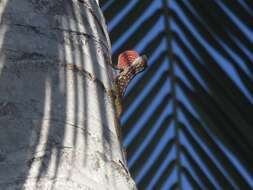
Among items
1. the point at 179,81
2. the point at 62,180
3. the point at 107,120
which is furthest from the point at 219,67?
the point at 62,180

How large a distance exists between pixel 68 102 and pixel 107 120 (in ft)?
0.37

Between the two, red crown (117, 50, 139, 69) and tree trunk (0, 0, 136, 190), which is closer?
tree trunk (0, 0, 136, 190)

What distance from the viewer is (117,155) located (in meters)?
1.47

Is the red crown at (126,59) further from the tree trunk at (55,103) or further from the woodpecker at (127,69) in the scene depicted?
the tree trunk at (55,103)

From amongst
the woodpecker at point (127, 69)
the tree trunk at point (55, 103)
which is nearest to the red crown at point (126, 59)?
the woodpecker at point (127, 69)

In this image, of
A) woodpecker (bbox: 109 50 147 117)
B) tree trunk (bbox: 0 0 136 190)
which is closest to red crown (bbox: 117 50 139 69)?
woodpecker (bbox: 109 50 147 117)

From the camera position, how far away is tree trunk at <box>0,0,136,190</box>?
128cm

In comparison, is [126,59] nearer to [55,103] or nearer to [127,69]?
[127,69]

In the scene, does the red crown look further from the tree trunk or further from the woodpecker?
the tree trunk

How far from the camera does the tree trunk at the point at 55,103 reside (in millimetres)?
1276

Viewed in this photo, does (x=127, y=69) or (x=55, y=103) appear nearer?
(x=55, y=103)

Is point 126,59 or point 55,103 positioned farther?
point 126,59

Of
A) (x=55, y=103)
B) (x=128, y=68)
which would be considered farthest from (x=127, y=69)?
(x=55, y=103)

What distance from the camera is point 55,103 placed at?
1422 millimetres
